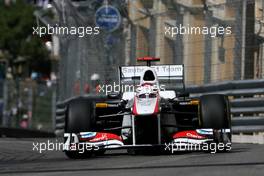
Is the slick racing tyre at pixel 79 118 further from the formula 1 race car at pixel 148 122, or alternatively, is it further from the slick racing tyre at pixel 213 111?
the slick racing tyre at pixel 213 111

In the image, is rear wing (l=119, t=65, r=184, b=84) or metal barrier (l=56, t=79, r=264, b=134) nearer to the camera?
rear wing (l=119, t=65, r=184, b=84)

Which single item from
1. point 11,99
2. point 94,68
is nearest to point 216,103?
point 94,68

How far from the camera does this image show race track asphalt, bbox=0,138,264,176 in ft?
31.3

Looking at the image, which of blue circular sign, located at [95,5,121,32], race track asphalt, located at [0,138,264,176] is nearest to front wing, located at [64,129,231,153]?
race track asphalt, located at [0,138,264,176]

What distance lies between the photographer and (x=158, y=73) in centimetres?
1375

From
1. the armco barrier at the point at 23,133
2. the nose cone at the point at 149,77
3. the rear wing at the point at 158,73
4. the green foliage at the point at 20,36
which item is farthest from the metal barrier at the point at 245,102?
the green foliage at the point at 20,36

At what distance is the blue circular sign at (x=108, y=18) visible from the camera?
68.9ft

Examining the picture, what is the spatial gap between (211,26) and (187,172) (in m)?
8.55

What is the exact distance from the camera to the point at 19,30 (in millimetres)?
59188

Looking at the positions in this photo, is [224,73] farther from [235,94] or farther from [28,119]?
[28,119]

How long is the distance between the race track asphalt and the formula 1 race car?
18 centimetres

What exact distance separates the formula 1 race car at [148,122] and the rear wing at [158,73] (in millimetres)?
617

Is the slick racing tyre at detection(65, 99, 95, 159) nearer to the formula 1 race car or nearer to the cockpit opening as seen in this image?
the formula 1 race car

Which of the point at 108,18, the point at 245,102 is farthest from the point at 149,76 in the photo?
the point at 108,18
